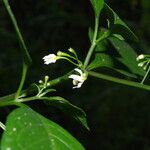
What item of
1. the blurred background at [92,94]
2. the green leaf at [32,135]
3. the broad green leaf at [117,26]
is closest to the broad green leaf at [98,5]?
the broad green leaf at [117,26]

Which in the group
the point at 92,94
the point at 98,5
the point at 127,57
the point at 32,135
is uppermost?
the point at 98,5

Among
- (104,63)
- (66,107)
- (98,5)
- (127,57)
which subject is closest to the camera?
(66,107)

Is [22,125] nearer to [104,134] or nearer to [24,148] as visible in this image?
[24,148]

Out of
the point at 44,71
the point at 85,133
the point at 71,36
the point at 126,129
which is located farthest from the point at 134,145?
the point at 71,36

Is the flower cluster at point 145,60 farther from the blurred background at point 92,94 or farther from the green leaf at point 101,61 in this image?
the blurred background at point 92,94

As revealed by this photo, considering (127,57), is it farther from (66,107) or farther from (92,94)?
(92,94)

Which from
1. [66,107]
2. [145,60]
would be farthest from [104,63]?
[66,107]

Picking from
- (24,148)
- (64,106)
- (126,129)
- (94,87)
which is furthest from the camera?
(94,87)
